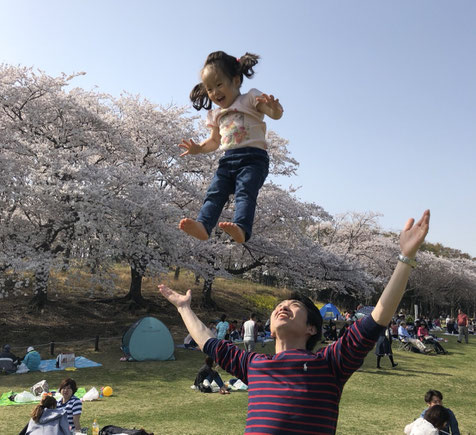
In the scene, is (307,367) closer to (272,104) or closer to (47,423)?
(272,104)

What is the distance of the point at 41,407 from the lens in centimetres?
541

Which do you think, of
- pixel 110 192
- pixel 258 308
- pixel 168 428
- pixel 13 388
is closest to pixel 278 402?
pixel 168 428

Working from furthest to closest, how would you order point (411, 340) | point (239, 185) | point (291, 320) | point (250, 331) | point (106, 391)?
1. point (411, 340)
2. point (250, 331)
3. point (106, 391)
4. point (239, 185)
5. point (291, 320)

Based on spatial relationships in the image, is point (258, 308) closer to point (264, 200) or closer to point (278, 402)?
point (264, 200)

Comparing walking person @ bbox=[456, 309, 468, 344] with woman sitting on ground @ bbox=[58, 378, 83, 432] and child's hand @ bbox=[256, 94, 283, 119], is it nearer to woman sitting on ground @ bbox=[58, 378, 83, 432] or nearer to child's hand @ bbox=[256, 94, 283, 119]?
woman sitting on ground @ bbox=[58, 378, 83, 432]

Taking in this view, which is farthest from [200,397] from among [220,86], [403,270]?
[403,270]

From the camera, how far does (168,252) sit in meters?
18.0

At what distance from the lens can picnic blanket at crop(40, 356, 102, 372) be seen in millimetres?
12906

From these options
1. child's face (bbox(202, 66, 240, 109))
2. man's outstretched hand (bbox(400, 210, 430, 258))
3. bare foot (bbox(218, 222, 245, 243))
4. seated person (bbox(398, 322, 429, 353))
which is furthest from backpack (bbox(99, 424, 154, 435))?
seated person (bbox(398, 322, 429, 353))

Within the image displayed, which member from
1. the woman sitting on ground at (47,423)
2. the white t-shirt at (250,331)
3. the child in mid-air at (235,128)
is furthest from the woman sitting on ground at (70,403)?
the white t-shirt at (250,331)

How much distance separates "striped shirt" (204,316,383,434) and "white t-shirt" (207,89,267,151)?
156cm

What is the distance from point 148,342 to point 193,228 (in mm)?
12892

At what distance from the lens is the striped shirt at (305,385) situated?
198 cm

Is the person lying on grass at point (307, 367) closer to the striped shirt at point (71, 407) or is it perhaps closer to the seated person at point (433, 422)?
the seated person at point (433, 422)
